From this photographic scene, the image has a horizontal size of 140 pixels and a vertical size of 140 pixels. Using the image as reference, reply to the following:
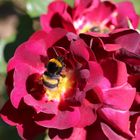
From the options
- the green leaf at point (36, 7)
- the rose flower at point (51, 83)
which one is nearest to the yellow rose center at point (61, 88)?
the rose flower at point (51, 83)

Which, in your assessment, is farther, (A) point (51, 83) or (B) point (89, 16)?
(B) point (89, 16)

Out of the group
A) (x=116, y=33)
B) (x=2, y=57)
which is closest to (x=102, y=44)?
(x=116, y=33)

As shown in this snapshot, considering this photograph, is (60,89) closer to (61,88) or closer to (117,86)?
(61,88)

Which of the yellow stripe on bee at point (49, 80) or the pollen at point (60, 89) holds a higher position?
the yellow stripe on bee at point (49, 80)

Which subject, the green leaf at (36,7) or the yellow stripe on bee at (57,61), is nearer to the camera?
the yellow stripe on bee at (57,61)

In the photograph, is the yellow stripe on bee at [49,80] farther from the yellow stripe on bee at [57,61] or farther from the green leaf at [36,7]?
the green leaf at [36,7]

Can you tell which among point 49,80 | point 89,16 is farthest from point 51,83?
point 89,16
